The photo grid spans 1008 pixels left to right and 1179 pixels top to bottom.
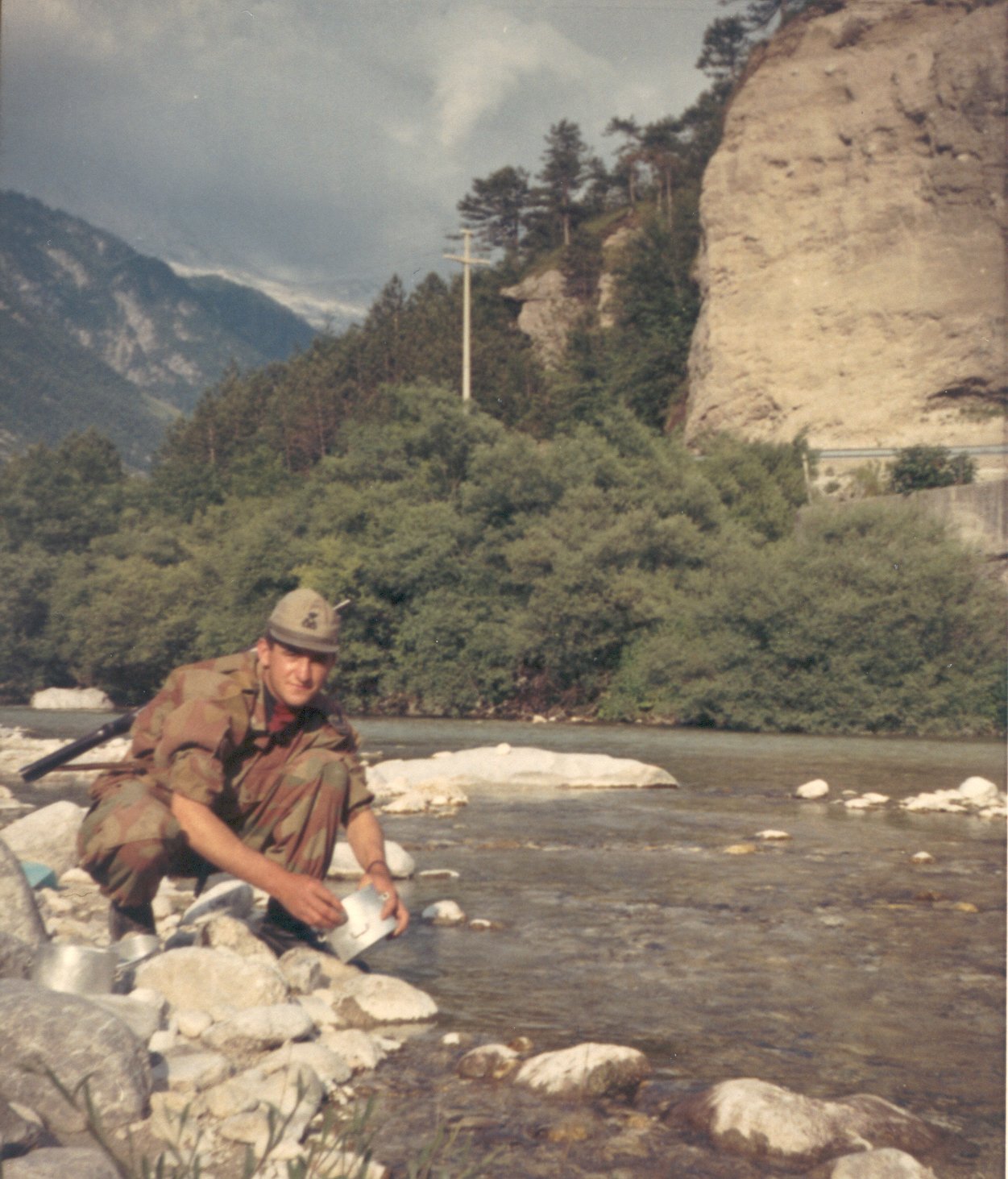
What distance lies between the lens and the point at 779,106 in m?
41.5

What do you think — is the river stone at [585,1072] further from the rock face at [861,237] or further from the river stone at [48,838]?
the rock face at [861,237]

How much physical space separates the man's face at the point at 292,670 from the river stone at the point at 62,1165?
6.19 ft

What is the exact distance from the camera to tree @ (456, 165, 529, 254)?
62.9m

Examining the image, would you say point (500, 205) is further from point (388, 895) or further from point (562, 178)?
point (388, 895)

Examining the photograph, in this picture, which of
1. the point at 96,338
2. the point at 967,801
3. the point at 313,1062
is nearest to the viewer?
the point at 313,1062

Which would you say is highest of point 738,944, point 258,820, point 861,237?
point 861,237

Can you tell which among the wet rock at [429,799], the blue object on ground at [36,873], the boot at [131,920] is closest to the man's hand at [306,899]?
the boot at [131,920]

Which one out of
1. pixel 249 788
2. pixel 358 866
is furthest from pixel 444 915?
pixel 249 788

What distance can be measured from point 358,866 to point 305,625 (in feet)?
11.9

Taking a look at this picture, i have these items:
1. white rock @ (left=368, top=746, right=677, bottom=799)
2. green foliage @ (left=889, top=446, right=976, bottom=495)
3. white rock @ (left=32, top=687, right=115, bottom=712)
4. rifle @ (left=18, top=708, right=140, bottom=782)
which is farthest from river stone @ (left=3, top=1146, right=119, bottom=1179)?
white rock @ (left=32, top=687, right=115, bottom=712)

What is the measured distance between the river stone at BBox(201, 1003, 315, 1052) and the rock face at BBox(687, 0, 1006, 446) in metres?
34.7

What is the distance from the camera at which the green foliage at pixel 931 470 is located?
32031mm

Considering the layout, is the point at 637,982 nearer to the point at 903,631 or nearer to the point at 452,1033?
the point at 452,1033

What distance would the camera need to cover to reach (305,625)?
4348 mm
